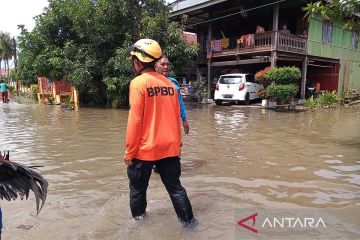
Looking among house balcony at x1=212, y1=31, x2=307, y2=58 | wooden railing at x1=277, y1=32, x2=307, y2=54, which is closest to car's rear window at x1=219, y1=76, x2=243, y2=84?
house balcony at x1=212, y1=31, x2=307, y2=58

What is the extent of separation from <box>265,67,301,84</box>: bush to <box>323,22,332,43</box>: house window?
6.86m

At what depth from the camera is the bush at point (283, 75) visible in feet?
45.2

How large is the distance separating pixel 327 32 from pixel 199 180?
17719 mm

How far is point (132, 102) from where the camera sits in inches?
125

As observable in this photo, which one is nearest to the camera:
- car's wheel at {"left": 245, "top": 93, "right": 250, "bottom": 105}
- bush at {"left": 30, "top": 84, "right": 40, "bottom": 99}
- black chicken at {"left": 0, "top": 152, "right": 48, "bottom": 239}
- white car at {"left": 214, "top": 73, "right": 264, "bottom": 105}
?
black chicken at {"left": 0, "top": 152, "right": 48, "bottom": 239}

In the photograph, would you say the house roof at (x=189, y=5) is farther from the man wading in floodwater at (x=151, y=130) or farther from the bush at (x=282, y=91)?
the man wading in floodwater at (x=151, y=130)

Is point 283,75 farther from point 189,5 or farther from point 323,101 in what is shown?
point 189,5

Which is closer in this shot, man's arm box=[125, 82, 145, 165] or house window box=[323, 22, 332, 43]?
man's arm box=[125, 82, 145, 165]

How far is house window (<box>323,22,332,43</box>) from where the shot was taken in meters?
19.4

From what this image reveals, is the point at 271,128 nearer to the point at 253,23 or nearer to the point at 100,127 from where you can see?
the point at 100,127

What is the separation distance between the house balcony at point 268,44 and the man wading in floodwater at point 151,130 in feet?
44.1

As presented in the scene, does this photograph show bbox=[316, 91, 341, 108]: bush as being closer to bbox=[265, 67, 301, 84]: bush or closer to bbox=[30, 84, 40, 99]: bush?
bbox=[265, 67, 301, 84]: bush

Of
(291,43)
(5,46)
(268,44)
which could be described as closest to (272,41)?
(268,44)

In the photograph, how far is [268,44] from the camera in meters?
16.1
